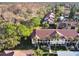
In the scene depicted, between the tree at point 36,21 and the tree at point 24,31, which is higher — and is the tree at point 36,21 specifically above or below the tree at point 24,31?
above

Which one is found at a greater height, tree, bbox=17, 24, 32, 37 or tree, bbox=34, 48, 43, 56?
tree, bbox=17, 24, 32, 37

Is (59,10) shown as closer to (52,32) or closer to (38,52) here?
(52,32)

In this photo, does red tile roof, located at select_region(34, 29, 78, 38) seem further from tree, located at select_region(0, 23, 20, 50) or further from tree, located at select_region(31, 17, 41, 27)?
tree, located at select_region(0, 23, 20, 50)

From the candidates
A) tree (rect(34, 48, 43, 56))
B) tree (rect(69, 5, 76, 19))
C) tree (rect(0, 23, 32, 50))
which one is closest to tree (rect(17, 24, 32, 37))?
tree (rect(0, 23, 32, 50))

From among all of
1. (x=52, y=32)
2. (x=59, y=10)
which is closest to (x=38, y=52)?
(x=52, y=32)

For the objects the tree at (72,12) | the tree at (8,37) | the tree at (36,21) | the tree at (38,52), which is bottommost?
the tree at (38,52)

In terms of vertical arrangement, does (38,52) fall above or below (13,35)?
below

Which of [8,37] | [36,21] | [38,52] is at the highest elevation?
[36,21]

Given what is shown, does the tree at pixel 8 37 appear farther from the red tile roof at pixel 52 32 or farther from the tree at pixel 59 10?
the tree at pixel 59 10

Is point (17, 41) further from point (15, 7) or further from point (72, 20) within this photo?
point (72, 20)

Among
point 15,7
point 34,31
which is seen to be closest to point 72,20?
point 34,31

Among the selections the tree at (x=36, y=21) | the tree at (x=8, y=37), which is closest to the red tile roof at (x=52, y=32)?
the tree at (x=36, y=21)
